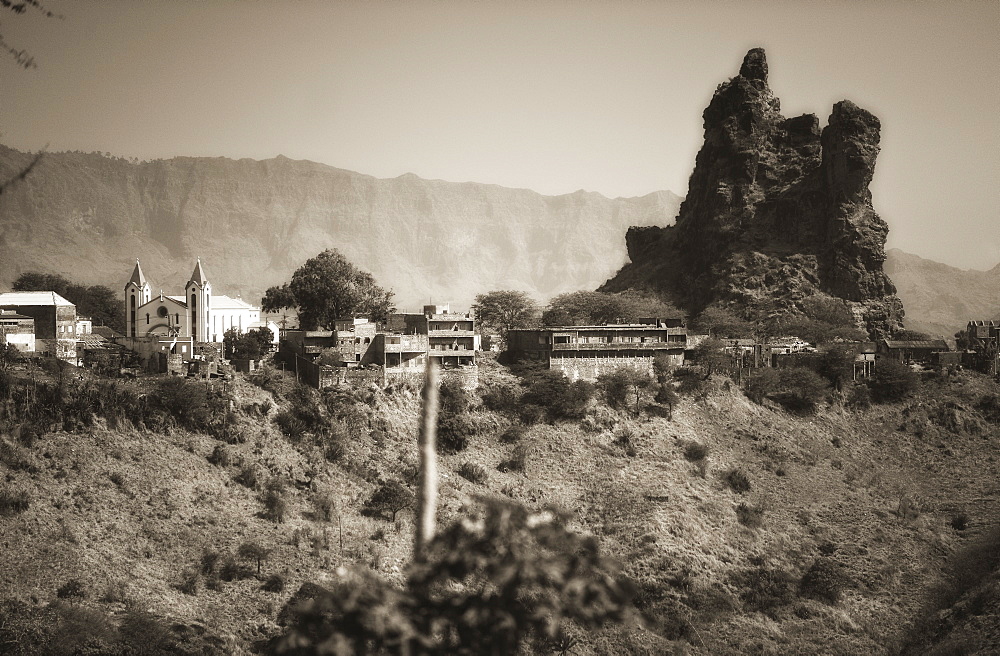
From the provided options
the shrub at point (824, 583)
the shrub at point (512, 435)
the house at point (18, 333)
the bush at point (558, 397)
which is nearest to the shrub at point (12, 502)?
the house at point (18, 333)

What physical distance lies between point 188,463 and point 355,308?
21.6 meters

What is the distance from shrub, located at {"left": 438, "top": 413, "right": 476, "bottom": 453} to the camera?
41.4m

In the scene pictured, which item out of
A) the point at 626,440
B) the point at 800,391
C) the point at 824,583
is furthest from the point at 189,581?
the point at 800,391

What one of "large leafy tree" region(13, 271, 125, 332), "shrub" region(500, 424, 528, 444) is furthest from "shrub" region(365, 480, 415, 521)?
"large leafy tree" region(13, 271, 125, 332)

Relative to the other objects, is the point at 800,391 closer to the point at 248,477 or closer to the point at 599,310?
the point at 599,310

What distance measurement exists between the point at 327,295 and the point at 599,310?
23.4 meters

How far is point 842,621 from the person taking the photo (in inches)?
1293

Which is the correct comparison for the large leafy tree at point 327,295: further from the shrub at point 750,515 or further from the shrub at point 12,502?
the shrub at point 750,515

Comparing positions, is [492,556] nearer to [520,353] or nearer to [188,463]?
[188,463]

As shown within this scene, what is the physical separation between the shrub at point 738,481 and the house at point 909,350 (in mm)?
24666

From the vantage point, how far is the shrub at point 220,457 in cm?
3572

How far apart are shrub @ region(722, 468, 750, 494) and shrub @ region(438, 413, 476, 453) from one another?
13.5m

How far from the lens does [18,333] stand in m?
46.8

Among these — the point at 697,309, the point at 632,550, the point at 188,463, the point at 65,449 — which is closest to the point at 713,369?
the point at 632,550
